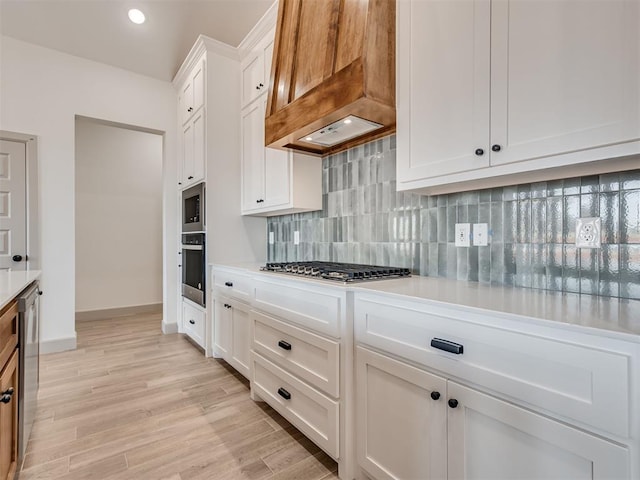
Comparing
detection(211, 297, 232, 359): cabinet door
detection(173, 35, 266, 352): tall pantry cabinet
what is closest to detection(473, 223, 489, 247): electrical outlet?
detection(211, 297, 232, 359): cabinet door

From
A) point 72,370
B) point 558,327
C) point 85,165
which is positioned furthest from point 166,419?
point 85,165

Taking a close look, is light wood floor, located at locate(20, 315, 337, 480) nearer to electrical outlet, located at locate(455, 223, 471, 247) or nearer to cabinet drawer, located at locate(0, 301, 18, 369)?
cabinet drawer, located at locate(0, 301, 18, 369)

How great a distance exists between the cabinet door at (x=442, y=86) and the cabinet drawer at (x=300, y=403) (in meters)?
1.15

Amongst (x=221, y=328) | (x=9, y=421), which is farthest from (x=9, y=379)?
(x=221, y=328)

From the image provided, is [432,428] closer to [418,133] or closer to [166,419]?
[418,133]

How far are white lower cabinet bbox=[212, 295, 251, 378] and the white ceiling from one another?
265cm

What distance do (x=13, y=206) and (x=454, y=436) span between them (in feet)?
13.3

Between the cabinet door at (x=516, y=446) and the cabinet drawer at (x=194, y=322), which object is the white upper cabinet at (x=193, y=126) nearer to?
the cabinet drawer at (x=194, y=322)

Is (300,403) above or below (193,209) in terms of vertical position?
below

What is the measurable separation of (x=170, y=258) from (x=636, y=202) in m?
3.90

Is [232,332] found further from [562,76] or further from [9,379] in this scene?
[562,76]

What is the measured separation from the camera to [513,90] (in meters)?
1.17

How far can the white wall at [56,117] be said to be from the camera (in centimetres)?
306

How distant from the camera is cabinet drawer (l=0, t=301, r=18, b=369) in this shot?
1.18 meters
